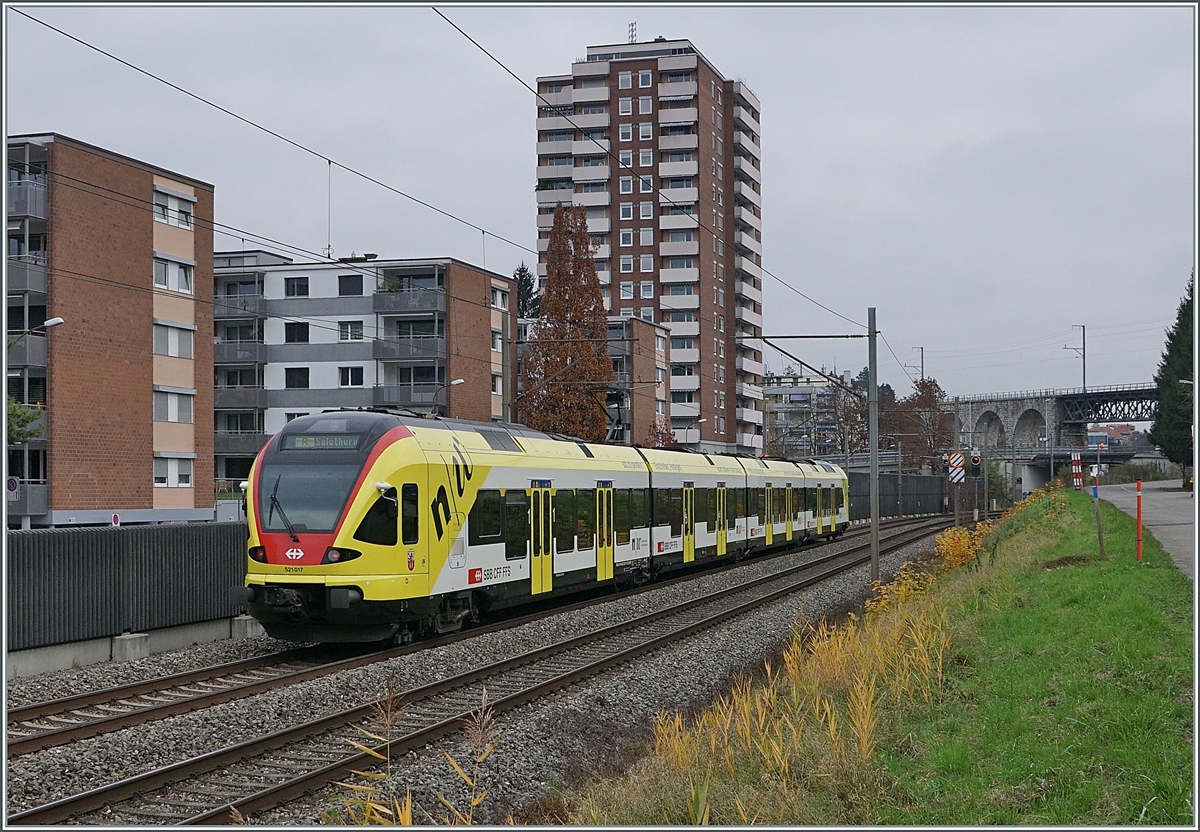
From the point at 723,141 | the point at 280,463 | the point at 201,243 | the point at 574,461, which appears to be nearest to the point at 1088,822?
the point at 280,463

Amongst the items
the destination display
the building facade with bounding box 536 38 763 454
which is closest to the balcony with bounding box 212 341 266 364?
the building facade with bounding box 536 38 763 454

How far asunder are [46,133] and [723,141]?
192 ft

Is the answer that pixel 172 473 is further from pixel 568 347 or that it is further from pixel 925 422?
pixel 925 422

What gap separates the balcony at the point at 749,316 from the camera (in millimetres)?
87812

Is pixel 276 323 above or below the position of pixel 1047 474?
above

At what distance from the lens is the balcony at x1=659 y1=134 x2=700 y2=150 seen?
8125 cm

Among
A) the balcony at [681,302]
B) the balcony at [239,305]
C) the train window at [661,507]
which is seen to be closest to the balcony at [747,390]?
the balcony at [681,302]

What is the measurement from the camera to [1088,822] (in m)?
6.94

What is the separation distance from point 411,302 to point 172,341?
16.8m

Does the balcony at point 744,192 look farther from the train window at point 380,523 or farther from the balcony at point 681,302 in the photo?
the train window at point 380,523

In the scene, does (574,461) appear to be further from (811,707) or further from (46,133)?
(46,133)

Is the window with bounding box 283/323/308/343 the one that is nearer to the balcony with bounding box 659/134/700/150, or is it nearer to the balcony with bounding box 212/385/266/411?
the balcony with bounding box 212/385/266/411

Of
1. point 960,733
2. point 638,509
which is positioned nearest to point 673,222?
point 638,509

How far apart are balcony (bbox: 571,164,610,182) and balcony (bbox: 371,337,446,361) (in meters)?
31.5
